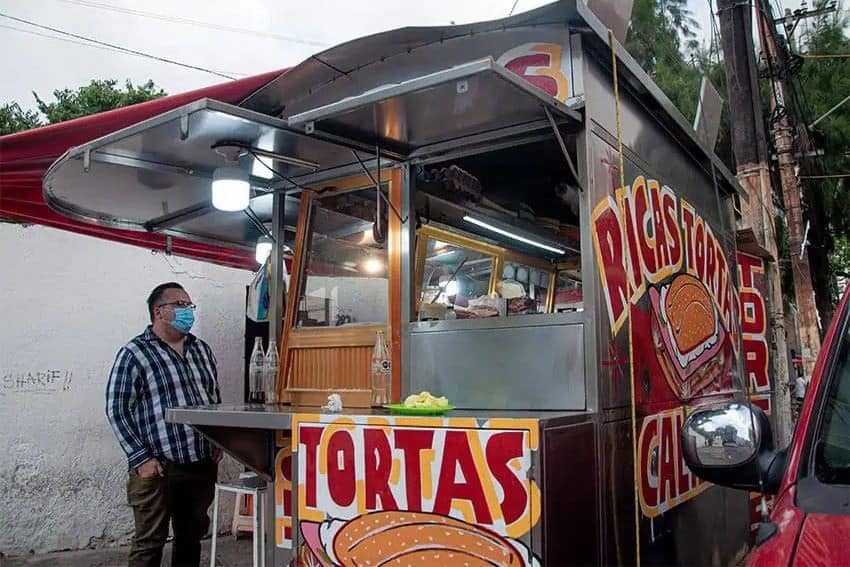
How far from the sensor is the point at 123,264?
21.6 feet

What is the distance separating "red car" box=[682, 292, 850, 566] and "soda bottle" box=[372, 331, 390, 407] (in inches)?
78.6

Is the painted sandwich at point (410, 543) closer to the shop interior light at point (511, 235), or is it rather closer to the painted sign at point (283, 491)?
the painted sign at point (283, 491)

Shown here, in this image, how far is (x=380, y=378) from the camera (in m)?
3.79

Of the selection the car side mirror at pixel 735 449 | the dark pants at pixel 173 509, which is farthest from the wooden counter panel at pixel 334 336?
the car side mirror at pixel 735 449

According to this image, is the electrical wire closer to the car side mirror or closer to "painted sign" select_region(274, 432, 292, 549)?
the car side mirror

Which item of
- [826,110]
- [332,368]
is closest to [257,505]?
[332,368]

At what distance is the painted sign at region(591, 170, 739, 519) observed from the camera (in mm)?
3580

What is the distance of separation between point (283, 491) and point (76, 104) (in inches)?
598

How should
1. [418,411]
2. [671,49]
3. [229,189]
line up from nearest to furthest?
1. [418,411]
2. [229,189]
3. [671,49]

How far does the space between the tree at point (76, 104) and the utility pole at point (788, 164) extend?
1314 cm

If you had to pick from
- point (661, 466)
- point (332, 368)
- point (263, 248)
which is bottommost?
point (661, 466)

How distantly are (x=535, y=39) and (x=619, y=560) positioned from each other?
2.60 m

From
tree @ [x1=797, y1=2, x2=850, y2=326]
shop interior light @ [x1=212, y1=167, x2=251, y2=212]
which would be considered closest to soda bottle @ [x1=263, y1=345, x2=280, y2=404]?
shop interior light @ [x1=212, y1=167, x2=251, y2=212]

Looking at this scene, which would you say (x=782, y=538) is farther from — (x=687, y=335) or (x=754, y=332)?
(x=754, y=332)
